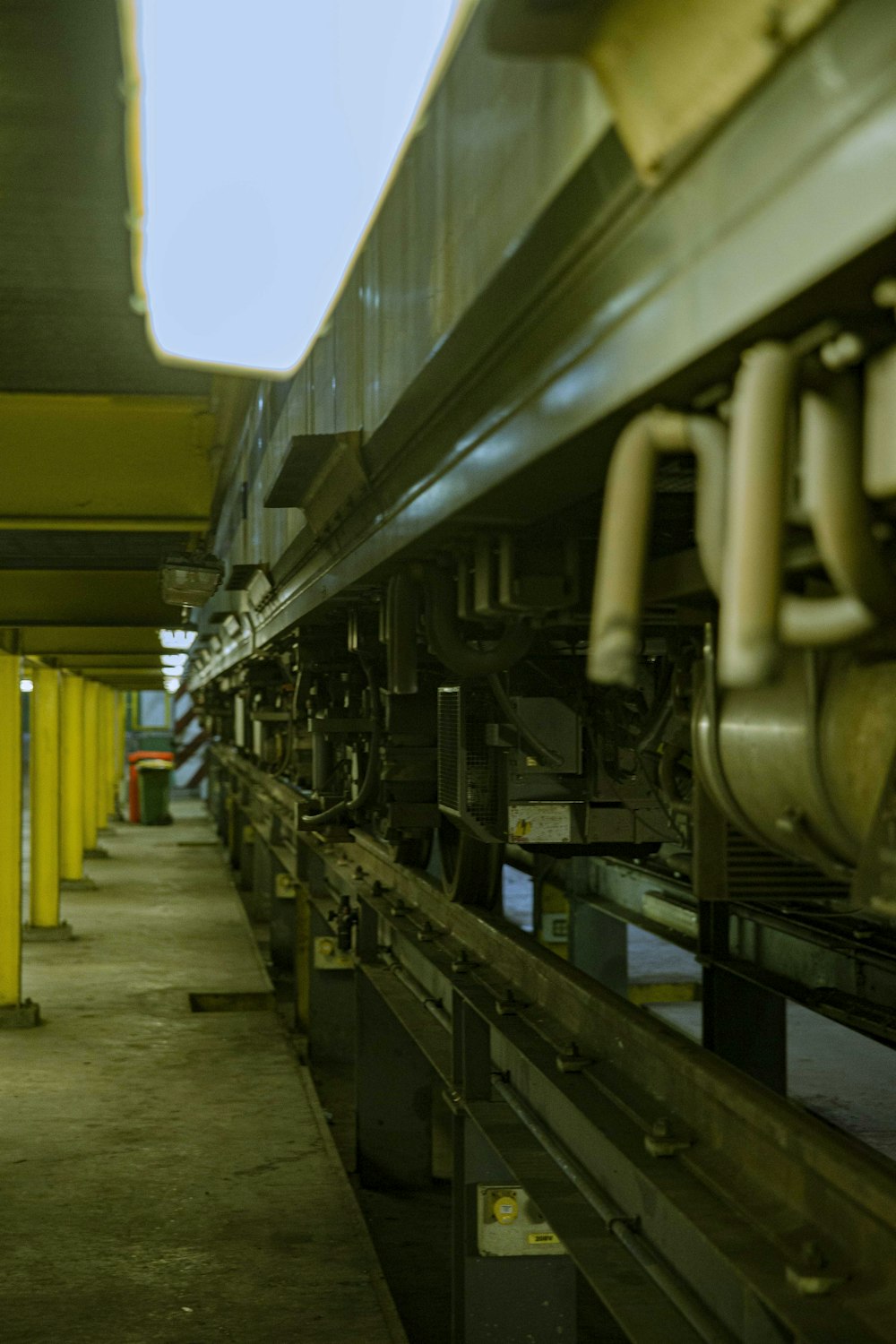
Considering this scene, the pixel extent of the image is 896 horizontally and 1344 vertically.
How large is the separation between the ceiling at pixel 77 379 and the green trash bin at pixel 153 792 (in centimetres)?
1886

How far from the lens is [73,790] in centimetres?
1722

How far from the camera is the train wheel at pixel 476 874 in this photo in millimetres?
5789

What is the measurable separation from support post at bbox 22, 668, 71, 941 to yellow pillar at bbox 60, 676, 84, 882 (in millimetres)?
2926

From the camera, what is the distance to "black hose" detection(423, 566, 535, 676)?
3.71 metres

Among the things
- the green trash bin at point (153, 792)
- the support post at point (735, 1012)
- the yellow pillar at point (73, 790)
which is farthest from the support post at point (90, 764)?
the support post at point (735, 1012)

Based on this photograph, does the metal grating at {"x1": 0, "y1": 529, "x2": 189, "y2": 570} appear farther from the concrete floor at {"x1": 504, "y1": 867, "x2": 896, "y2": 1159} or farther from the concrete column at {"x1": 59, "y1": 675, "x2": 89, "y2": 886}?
the concrete column at {"x1": 59, "y1": 675, "x2": 89, "y2": 886}

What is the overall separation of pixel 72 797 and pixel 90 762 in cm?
568

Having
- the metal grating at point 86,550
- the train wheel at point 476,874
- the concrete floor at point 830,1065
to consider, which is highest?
the metal grating at point 86,550

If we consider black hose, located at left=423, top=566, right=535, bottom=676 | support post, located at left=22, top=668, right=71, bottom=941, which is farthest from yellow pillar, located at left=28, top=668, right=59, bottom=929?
black hose, located at left=423, top=566, right=535, bottom=676

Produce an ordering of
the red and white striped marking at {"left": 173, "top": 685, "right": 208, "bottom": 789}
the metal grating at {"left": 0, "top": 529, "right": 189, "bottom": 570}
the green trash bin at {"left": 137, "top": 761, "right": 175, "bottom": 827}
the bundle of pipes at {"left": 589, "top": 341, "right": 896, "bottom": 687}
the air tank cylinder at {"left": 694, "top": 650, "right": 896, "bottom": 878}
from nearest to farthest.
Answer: the bundle of pipes at {"left": 589, "top": 341, "right": 896, "bottom": 687}, the air tank cylinder at {"left": 694, "top": 650, "right": 896, "bottom": 878}, the metal grating at {"left": 0, "top": 529, "right": 189, "bottom": 570}, the green trash bin at {"left": 137, "top": 761, "right": 175, "bottom": 827}, the red and white striped marking at {"left": 173, "top": 685, "right": 208, "bottom": 789}

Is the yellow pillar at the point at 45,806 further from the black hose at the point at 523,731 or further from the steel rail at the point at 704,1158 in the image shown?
the steel rail at the point at 704,1158

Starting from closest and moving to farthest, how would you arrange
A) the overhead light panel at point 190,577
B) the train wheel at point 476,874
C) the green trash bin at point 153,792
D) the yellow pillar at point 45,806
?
the train wheel at point 476,874
the overhead light panel at point 190,577
the yellow pillar at point 45,806
the green trash bin at point 153,792

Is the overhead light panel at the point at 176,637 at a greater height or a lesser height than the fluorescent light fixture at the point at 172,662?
lesser

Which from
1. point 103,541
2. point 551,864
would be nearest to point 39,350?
point 103,541
